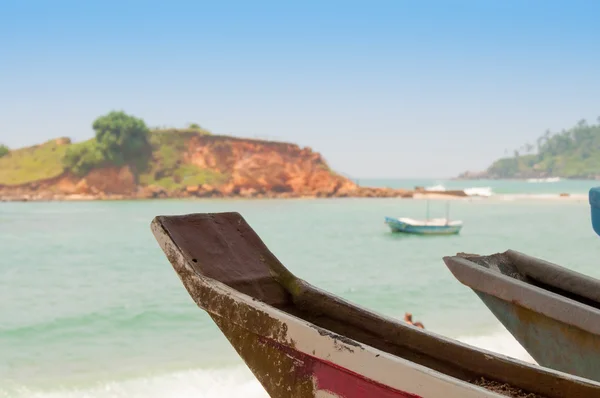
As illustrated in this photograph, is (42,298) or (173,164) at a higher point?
(173,164)

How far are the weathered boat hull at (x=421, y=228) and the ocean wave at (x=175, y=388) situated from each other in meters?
26.1

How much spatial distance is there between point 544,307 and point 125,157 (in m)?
80.0

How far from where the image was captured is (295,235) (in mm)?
44219

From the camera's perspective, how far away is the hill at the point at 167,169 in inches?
3078

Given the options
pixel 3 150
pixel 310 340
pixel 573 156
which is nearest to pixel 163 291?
pixel 310 340

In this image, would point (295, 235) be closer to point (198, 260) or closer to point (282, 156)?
point (282, 156)

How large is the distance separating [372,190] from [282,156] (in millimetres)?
14656

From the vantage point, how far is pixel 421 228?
124ft

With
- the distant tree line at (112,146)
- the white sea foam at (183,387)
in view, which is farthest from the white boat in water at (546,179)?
the white sea foam at (183,387)

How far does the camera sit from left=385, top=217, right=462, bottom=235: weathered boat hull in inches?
1486

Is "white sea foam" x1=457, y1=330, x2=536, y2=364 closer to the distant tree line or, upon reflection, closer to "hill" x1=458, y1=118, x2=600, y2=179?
the distant tree line

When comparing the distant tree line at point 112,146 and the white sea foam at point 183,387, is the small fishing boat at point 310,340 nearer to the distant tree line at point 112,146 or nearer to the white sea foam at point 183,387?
the white sea foam at point 183,387

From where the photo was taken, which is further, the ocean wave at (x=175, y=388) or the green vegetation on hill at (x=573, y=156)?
the green vegetation on hill at (x=573, y=156)

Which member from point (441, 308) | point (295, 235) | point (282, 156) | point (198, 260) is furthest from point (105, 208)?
point (198, 260)
